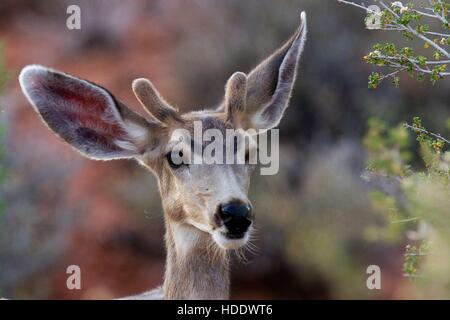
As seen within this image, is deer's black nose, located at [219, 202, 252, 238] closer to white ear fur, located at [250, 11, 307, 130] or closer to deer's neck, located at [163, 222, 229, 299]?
deer's neck, located at [163, 222, 229, 299]

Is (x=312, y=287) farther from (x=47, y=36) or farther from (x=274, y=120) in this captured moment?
(x=47, y=36)

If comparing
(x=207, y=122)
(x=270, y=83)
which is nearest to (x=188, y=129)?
(x=207, y=122)

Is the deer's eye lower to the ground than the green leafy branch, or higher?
lower

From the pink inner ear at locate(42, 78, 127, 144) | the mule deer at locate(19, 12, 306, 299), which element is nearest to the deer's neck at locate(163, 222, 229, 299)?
the mule deer at locate(19, 12, 306, 299)

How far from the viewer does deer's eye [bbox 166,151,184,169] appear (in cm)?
551

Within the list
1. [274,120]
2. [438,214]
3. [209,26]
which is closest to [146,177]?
[209,26]

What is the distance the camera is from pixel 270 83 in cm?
610

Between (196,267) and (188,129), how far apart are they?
2.54 feet

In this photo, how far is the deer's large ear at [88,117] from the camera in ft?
18.2

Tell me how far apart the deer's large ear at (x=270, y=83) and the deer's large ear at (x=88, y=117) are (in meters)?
0.66

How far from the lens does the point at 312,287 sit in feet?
37.7

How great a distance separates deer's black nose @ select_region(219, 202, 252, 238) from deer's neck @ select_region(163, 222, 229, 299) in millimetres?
433

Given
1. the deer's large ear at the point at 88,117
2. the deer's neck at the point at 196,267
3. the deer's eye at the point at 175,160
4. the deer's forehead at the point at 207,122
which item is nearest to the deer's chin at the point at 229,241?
the deer's neck at the point at 196,267

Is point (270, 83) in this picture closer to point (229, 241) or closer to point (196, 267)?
point (196, 267)
